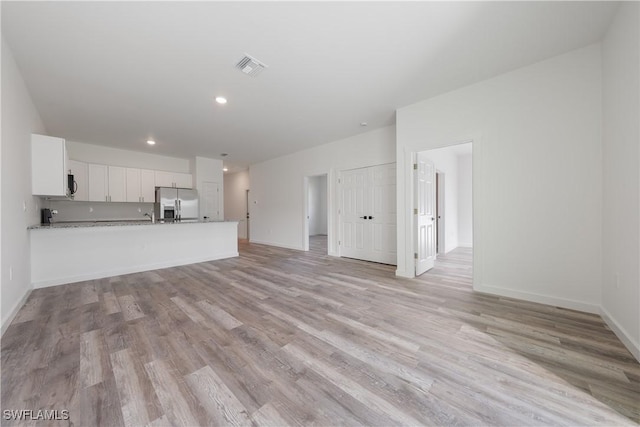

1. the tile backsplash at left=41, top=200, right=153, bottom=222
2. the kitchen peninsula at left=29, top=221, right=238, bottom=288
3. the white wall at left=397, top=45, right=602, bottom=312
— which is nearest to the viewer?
the white wall at left=397, top=45, right=602, bottom=312

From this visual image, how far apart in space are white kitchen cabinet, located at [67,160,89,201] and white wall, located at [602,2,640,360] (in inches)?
326

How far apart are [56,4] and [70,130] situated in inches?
154

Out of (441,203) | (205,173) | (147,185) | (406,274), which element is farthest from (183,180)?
(441,203)

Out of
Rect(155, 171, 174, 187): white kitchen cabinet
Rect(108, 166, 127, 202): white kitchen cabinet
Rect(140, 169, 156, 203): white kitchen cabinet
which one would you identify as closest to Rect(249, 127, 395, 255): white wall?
Rect(155, 171, 174, 187): white kitchen cabinet

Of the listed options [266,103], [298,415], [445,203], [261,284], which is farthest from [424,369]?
[445,203]

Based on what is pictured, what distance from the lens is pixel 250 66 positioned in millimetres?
2627

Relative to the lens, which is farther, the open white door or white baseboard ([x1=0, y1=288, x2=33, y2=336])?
the open white door

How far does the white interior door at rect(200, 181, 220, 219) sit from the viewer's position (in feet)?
22.4

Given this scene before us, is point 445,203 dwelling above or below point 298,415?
above

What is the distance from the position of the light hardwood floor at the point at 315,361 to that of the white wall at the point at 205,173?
407 centimetres

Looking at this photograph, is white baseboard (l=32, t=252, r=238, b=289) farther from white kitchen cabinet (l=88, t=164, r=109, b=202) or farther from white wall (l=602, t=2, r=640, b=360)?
white wall (l=602, t=2, r=640, b=360)

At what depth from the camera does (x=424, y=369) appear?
163cm

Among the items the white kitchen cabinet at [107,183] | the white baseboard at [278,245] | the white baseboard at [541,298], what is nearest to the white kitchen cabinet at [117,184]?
the white kitchen cabinet at [107,183]

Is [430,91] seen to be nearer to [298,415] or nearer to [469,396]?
[469,396]
